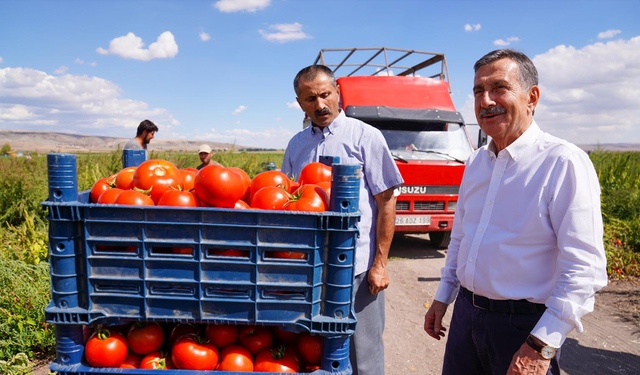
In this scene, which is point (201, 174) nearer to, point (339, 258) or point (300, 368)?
point (339, 258)

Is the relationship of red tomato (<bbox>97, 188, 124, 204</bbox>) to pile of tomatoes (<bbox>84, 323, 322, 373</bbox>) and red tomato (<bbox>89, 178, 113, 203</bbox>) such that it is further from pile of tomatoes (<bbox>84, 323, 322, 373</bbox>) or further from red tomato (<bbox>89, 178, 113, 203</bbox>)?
pile of tomatoes (<bbox>84, 323, 322, 373</bbox>)

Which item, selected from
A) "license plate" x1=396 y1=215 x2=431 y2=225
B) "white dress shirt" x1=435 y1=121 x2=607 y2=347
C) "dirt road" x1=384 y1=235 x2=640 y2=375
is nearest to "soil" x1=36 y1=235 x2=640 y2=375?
"dirt road" x1=384 y1=235 x2=640 y2=375

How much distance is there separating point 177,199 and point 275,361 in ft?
2.34

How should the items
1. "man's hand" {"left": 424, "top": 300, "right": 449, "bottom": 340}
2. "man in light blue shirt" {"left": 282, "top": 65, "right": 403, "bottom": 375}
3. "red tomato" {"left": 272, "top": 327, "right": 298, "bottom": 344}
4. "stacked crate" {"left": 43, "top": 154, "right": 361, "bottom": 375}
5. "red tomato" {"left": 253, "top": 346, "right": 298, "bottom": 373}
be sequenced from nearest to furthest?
"stacked crate" {"left": 43, "top": 154, "right": 361, "bottom": 375}
"red tomato" {"left": 253, "top": 346, "right": 298, "bottom": 373}
"red tomato" {"left": 272, "top": 327, "right": 298, "bottom": 344}
"man's hand" {"left": 424, "top": 300, "right": 449, "bottom": 340}
"man in light blue shirt" {"left": 282, "top": 65, "right": 403, "bottom": 375}

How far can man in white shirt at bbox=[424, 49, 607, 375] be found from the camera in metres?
1.64

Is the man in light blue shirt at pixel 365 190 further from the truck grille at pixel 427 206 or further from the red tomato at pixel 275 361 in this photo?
the truck grille at pixel 427 206

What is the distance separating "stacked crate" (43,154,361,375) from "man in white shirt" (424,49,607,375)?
2.70 feet

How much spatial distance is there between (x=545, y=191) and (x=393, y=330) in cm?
325

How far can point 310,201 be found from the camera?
1570mm

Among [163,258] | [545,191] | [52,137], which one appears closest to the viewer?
[163,258]

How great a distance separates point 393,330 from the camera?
4633 mm

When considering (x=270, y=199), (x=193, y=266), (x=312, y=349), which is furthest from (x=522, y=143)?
(x=193, y=266)

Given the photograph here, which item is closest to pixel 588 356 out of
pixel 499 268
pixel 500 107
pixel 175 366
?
pixel 499 268

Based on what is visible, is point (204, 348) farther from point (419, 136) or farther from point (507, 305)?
point (419, 136)
